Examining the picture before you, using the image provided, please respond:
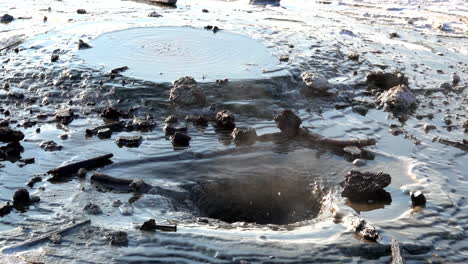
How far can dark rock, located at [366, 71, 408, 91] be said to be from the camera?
8.31 meters

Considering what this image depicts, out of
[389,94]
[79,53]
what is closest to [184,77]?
[79,53]

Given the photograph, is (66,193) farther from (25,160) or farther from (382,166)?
(382,166)

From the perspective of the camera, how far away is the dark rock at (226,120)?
22.3 ft

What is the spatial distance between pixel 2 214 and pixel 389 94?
5.71 metres

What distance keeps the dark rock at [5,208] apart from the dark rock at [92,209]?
684 mm

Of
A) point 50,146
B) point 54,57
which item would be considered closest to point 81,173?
point 50,146

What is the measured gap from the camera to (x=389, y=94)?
25.6ft

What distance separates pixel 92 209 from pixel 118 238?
0.61 m

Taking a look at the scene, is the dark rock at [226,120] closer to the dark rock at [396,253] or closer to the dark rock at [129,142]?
the dark rock at [129,142]

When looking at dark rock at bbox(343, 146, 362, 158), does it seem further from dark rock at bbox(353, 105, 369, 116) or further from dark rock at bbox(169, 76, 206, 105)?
dark rock at bbox(169, 76, 206, 105)

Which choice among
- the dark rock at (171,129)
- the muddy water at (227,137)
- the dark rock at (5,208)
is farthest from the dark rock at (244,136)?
the dark rock at (5,208)

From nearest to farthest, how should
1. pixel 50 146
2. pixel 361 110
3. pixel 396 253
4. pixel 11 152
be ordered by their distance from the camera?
pixel 396 253
pixel 11 152
pixel 50 146
pixel 361 110

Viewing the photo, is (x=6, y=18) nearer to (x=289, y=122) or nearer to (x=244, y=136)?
(x=244, y=136)

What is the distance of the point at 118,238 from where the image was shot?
4230mm
